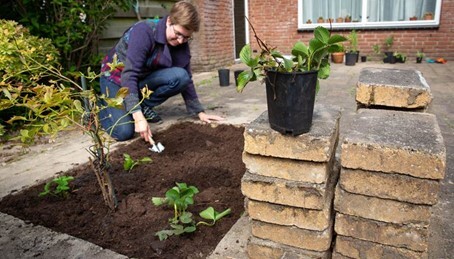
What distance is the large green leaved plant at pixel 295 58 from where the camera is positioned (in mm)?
1199

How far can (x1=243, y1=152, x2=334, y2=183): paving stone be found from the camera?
123 centimetres

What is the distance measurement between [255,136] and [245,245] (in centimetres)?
50

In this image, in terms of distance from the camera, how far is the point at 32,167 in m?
2.49

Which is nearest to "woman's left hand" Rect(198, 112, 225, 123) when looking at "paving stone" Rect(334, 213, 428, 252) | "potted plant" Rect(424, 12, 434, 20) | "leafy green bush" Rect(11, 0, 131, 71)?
"leafy green bush" Rect(11, 0, 131, 71)

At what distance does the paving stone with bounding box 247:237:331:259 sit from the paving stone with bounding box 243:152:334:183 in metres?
0.28

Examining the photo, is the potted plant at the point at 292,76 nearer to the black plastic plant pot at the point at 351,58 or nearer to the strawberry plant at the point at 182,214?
the strawberry plant at the point at 182,214

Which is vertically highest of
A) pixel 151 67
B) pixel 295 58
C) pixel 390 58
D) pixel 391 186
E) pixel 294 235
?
pixel 295 58

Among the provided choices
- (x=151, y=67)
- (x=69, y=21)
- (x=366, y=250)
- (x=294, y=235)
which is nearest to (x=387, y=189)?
(x=366, y=250)

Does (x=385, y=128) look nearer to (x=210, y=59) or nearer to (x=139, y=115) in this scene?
(x=139, y=115)

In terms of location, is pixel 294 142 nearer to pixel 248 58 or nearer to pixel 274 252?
pixel 248 58

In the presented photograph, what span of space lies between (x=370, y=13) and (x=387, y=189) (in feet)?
27.9

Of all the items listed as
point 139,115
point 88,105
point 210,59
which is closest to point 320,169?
point 88,105

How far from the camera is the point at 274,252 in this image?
53.4 inches

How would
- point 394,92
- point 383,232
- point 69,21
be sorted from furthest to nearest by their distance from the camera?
point 69,21 → point 394,92 → point 383,232
